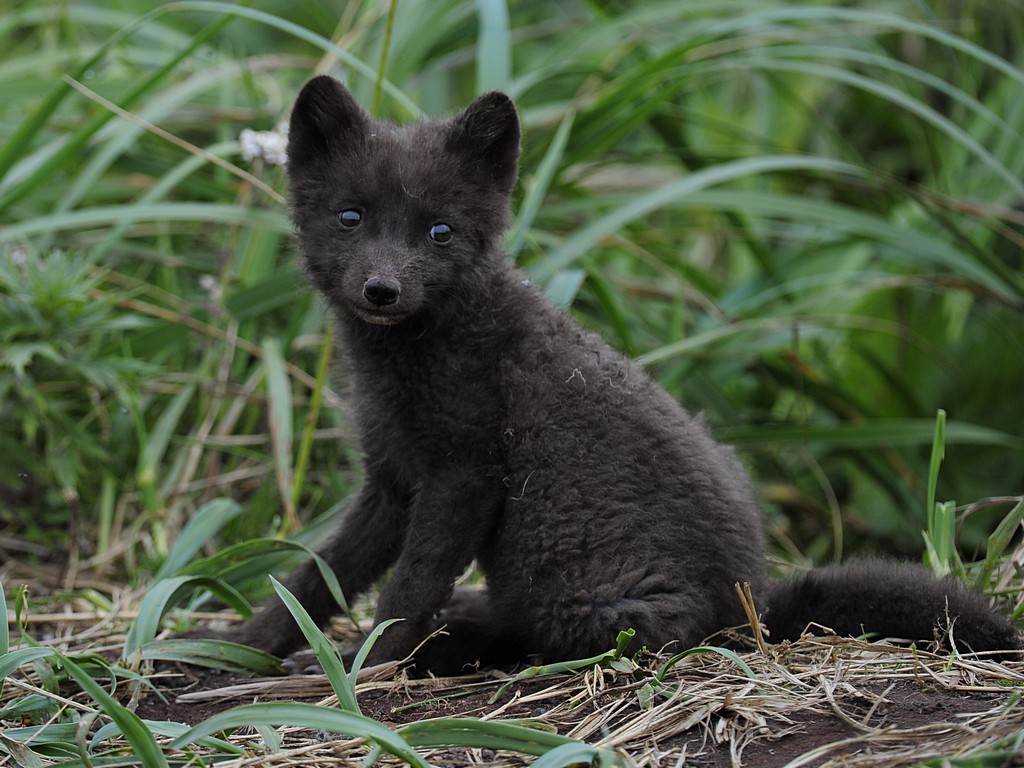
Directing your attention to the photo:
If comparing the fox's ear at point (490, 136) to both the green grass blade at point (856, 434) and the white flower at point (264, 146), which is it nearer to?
the white flower at point (264, 146)

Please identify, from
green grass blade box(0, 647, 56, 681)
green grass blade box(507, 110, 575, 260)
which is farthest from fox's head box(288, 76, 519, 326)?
green grass blade box(0, 647, 56, 681)

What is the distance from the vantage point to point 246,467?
539 centimetres

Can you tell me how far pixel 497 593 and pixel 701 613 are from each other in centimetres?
65

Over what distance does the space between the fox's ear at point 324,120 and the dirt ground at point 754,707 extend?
1.72 meters

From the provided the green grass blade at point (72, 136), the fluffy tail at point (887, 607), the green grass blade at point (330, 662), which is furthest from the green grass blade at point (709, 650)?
the green grass blade at point (72, 136)

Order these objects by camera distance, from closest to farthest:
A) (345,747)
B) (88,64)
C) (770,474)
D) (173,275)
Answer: (345,747) → (88,64) → (173,275) → (770,474)

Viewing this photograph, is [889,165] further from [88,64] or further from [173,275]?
[88,64]

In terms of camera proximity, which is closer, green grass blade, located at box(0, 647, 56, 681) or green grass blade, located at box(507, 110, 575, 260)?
green grass blade, located at box(0, 647, 56, 681)

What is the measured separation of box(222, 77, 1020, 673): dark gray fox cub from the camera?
3396 millimetres

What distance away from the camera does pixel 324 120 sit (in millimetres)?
3684

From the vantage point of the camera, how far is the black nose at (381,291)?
132 inches

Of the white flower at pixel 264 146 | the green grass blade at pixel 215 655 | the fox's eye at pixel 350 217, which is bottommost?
the green grass blade at pixel 215 655

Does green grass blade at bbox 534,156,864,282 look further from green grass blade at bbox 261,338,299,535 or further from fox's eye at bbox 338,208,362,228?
fox's eye at bbox 338,208,362,228

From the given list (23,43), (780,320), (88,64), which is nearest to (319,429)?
(88,64)
